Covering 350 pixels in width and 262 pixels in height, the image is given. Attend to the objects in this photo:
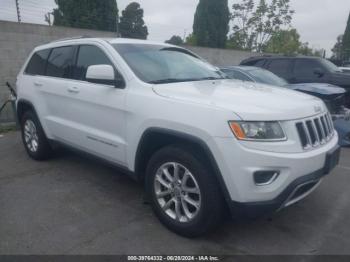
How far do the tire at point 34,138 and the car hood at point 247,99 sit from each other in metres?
2.56

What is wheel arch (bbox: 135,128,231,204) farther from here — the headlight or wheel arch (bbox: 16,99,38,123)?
wheel arch (bbox: 16,99,38,123)

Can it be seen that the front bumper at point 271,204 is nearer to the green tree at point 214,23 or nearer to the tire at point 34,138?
the tire at point 34,138

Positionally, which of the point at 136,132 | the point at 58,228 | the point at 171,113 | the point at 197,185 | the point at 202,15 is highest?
the point at 202,15

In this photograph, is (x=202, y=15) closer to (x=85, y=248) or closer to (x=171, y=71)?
(x=171, y=71)

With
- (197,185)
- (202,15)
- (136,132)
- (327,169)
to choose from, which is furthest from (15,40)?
(202,15)

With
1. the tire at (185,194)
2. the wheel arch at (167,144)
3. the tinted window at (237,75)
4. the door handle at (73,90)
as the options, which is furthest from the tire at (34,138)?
the tinted window at (237,75)

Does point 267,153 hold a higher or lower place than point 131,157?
higher

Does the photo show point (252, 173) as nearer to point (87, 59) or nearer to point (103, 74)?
point (103, 74)

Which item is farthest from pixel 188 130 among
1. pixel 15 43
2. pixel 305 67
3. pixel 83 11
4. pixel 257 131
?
pixel 83 11

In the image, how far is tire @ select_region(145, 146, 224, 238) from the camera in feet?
9.10

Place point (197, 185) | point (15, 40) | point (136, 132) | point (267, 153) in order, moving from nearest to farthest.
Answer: point (267, 153)
point (197, 185)
point (136, 132)
point (15, 40)

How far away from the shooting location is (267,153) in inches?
100

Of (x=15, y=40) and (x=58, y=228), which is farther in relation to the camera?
(x=15, y=40)

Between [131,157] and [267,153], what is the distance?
1433mm
